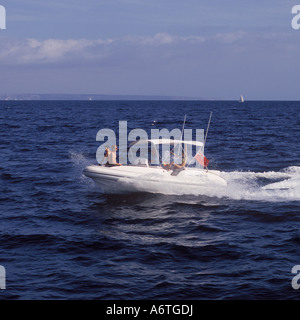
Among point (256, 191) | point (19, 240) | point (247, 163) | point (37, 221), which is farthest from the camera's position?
point (247, 163)

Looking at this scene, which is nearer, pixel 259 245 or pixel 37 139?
pixel 259 245

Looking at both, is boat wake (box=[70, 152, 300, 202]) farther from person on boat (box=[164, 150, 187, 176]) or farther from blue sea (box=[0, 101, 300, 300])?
person on boat (box=[164, 150, 187, 176])

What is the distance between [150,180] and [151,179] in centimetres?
6

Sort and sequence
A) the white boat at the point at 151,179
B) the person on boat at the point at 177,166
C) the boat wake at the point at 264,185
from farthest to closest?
the boat wake at the point at 264,185
the person on boat at the point at 177,166
the white boat at the point at 151,179

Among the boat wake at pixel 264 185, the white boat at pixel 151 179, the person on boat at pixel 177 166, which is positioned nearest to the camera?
the white boat at pixel 151 179

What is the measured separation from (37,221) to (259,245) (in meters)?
8.04

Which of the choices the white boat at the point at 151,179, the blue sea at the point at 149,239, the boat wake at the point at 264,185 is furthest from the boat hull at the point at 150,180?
the boat wake at the point at 264,185

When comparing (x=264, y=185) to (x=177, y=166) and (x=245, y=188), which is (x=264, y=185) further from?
(x=177, y=166)

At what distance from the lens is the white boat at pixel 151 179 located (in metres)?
18.4

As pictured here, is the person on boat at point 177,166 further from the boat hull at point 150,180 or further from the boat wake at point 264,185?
the boat wake at point 264,185

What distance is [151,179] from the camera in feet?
60.6
